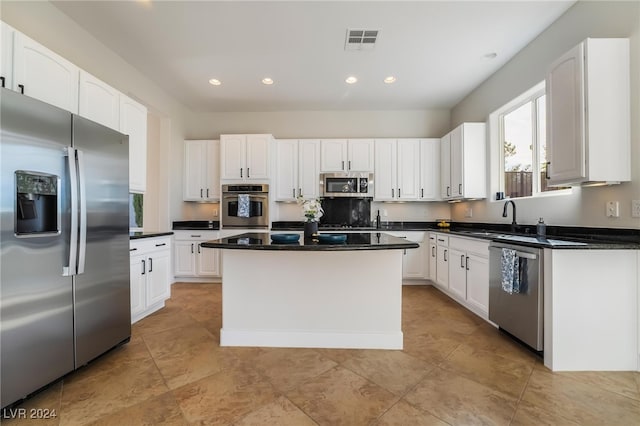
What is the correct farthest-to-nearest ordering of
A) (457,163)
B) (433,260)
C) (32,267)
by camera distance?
(433,260), (457,163), (32,267)

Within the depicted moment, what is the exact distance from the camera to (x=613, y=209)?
220cm

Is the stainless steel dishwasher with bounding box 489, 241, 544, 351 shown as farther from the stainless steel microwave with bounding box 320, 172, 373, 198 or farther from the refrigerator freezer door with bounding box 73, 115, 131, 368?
the refrigerator freezer door with bounding box 73, 115, 131, 368

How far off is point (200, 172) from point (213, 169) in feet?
0.80

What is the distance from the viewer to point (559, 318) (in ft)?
6.79

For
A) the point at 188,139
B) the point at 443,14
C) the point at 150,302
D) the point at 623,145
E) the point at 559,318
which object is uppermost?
the point at 443,14

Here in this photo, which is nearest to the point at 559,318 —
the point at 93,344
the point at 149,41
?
the point at 93,344

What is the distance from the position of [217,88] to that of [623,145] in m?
4.62

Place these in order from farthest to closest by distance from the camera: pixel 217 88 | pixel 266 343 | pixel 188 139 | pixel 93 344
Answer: pixel 188 139 → pixel 217 88 → pixel 266 343 → pixel 93 344

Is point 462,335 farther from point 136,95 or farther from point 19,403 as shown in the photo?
point 136,95

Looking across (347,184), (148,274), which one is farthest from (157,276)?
(347,184)

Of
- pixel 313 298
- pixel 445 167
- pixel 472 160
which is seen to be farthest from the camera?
pixel 445 167

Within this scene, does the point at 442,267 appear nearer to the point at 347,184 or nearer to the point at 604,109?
the point at 347,184

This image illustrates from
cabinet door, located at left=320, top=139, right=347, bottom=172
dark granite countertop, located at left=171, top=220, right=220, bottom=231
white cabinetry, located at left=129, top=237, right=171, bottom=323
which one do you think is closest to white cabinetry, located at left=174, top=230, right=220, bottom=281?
dark granite countertop, located at left=171, top=220, right=220, bottom=231

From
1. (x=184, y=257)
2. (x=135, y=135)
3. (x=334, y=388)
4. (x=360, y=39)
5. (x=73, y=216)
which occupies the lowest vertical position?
(x=334, y=388)
